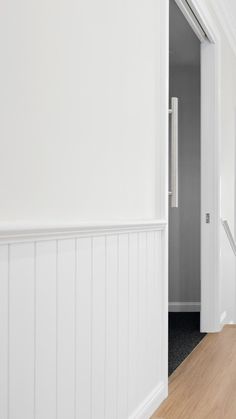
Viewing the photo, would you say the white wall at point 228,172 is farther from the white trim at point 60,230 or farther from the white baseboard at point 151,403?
the white trim at point 60,230

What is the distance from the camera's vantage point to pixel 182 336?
436cm

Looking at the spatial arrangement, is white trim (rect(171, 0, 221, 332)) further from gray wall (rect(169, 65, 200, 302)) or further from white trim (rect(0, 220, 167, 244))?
white trim (rect(0, 220, 167, 244))

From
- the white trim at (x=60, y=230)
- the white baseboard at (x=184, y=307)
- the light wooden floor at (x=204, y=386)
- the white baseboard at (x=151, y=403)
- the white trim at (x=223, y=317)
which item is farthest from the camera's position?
the white baseboard at (x=184, y=307)

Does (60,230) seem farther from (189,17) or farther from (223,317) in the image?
(223,317)

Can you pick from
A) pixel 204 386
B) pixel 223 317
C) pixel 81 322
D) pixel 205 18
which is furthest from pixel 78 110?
pixel 223 317

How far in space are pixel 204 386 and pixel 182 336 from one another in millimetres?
1323

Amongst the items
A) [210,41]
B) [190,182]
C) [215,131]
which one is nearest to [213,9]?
[210,41]

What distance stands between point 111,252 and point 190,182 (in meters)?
3.96

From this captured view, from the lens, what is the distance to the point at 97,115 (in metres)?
2.02

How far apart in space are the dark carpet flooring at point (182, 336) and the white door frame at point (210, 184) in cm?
18

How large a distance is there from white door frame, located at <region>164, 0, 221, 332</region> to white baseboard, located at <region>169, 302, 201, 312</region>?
4.64ft

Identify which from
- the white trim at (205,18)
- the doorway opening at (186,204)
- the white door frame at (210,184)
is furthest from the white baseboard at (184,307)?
the white trim at (205,18)

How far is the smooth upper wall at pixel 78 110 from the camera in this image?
1460 millimetres

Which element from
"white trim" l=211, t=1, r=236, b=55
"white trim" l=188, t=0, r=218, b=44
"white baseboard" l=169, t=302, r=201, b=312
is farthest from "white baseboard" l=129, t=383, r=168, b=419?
"white baseboard" l=169, t=302, r=201, b=312
